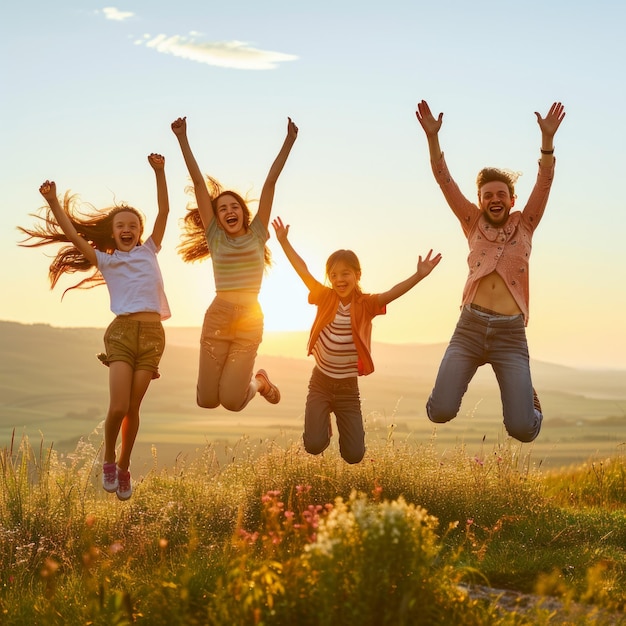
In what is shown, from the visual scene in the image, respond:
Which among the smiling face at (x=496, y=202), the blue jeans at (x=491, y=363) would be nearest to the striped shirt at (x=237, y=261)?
the blue jeans at (x=491, y=363)

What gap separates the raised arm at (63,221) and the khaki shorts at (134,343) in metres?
0.78

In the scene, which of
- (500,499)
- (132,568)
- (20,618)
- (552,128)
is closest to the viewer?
(20,618)

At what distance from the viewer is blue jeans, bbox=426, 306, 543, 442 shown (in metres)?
8.24

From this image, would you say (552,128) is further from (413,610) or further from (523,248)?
(413,610)

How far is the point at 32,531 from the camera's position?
8938mm

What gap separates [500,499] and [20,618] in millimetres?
5839

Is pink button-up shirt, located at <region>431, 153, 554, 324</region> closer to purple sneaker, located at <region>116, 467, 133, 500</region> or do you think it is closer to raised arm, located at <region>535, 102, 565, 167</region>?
raised arm, located at <region>535, 102, 565, 167</region>

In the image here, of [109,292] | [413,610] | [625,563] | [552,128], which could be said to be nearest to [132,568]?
[109,292]

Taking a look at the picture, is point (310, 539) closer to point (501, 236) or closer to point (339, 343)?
point (339, 343)

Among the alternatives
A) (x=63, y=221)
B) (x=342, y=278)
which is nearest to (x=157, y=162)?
(x=63, y=221)

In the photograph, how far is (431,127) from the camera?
8352 mm

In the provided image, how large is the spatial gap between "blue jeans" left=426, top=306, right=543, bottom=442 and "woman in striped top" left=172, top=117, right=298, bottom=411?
6.62ft

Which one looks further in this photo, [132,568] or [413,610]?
[132,568]

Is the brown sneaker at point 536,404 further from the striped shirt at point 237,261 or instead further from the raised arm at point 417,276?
the striped shirt at point 237,261
